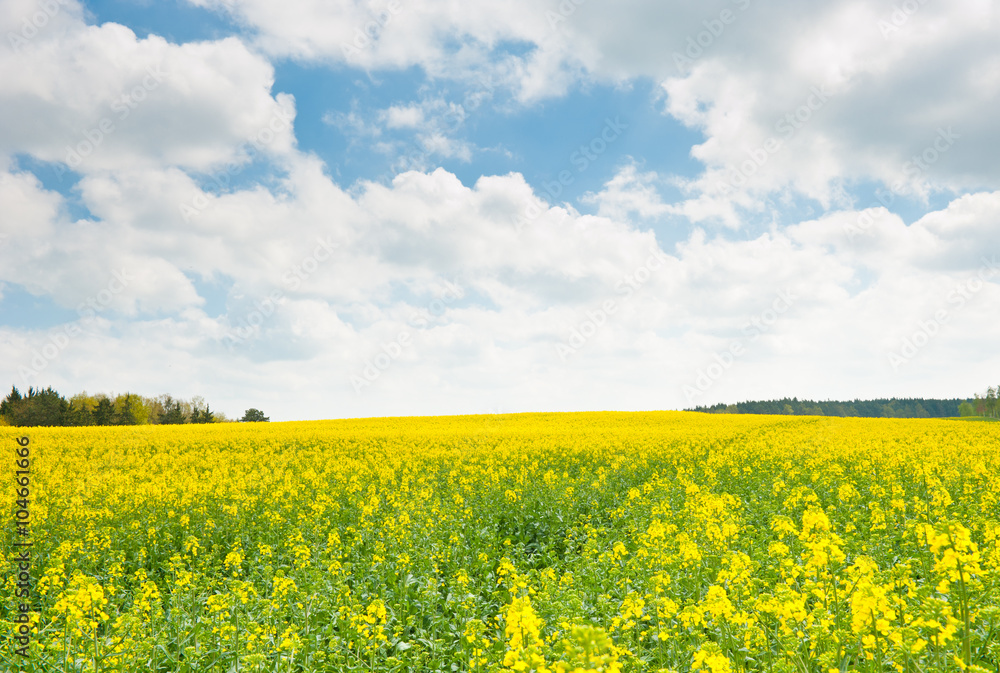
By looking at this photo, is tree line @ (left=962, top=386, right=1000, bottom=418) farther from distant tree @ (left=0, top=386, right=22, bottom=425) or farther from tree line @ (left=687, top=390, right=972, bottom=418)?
distant tree @ (left=0, top=386, right=22, bottom=425)

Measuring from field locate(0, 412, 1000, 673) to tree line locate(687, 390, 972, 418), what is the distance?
4264 inches

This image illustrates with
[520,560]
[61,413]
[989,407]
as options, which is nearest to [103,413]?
[61,413]

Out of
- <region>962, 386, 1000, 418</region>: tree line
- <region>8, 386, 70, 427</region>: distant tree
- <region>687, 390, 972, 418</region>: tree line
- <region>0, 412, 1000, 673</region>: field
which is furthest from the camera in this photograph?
<region>687, 390, 972, 418</region>: tree line

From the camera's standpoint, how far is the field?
4145 millimetres

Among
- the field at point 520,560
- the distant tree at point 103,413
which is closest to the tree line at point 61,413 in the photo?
the distant tree at point 103,413

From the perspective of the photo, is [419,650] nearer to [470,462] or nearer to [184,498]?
[184,498]

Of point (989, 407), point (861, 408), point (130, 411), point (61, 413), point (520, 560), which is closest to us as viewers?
point (520, 560)

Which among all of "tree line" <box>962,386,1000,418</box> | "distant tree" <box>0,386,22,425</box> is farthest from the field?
"tree line" <box>962,386,1000,418</box>

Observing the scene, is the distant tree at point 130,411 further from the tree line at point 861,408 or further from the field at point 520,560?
the tree line at point 861,408

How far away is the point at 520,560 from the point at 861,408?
529 ft

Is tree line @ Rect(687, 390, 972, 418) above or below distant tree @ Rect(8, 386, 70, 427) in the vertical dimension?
below

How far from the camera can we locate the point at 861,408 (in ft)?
449

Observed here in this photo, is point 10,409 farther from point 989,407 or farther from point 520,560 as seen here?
point 989,407

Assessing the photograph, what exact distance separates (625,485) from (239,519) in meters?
9.41
